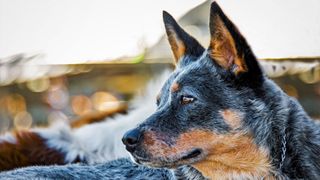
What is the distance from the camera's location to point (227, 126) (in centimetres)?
138

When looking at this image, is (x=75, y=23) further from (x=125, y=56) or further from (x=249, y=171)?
(x=249, y=171)

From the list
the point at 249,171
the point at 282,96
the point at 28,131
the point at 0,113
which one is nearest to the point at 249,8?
the point at 282,96

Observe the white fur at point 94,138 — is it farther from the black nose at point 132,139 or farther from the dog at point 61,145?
the black nose at point 132,139

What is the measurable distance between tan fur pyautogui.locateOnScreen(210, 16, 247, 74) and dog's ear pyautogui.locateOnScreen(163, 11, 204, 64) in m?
0.18

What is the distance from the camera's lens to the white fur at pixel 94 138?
184cm

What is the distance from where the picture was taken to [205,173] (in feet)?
4.83

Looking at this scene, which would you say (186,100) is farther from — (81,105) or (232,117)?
(81,105)

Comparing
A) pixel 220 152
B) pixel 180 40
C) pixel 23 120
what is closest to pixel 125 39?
pixel 180 40

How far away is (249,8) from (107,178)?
0.88 meters

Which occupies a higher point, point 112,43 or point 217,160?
point 112,43

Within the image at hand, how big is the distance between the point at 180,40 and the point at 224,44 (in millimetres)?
253

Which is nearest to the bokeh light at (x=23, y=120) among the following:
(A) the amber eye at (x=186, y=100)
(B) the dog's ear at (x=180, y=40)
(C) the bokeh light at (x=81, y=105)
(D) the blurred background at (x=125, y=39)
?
(D) the blurred background at (x=125, y=39)

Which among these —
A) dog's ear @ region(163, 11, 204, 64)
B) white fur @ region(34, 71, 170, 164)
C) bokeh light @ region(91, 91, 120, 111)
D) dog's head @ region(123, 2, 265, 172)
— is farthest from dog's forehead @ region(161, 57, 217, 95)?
bokeh light @ region(91, 91, 120, 111)

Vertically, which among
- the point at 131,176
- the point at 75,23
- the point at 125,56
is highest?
the point at 75,23
